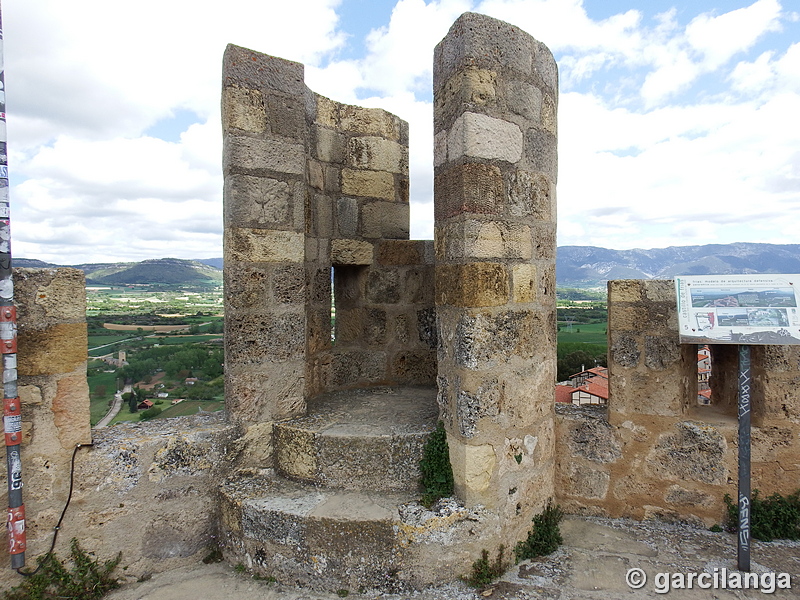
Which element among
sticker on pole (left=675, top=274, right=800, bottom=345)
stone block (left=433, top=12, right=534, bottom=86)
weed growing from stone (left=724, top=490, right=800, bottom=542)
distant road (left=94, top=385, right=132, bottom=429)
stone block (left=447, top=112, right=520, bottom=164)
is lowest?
weed growing from stone (left=724, top=490, right=800, bottom=542)

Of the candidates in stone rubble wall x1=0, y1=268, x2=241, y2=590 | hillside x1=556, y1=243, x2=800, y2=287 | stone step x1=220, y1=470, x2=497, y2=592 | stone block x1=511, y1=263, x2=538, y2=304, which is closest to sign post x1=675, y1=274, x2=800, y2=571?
stone block x1=511, y1=263, x2=538, y2=304

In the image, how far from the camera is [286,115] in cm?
330

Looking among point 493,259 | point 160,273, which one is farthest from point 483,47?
point 160,273

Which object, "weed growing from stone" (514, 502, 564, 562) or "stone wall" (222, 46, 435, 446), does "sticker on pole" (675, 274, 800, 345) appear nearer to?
"weed growing from stone" (514, 502, 564, 562)

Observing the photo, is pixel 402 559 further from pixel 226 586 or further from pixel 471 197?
pixel 471 197

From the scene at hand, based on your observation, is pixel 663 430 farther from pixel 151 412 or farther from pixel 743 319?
pixel 151 412

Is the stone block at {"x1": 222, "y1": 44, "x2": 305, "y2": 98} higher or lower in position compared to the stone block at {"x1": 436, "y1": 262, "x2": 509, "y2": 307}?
higher

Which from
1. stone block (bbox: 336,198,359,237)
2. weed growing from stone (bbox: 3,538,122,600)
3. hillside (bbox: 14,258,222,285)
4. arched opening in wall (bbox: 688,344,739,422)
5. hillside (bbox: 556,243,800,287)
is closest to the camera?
weed growing from stone (bbox: 3,538,122,600)

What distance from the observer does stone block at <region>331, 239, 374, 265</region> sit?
4109 mm

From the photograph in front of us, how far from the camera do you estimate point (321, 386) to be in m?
4.12

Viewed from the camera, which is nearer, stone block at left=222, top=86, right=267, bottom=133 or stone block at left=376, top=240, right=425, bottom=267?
stone block at left=222, top=86, right=267, bottom=133

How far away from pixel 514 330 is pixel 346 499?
1.46 meters

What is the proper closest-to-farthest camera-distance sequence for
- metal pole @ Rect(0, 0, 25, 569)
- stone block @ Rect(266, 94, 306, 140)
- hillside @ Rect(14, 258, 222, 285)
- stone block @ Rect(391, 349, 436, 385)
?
metal pole @ Rect(0, 0, 25, 569)
stone block @ Rect(266, 94, 306, 140)
stone block @ Rect(391, 349, 436, 385)
hillside @ Rect(14, 258, 222, 285)

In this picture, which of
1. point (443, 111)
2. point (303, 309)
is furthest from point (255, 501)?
point (443, 111)
